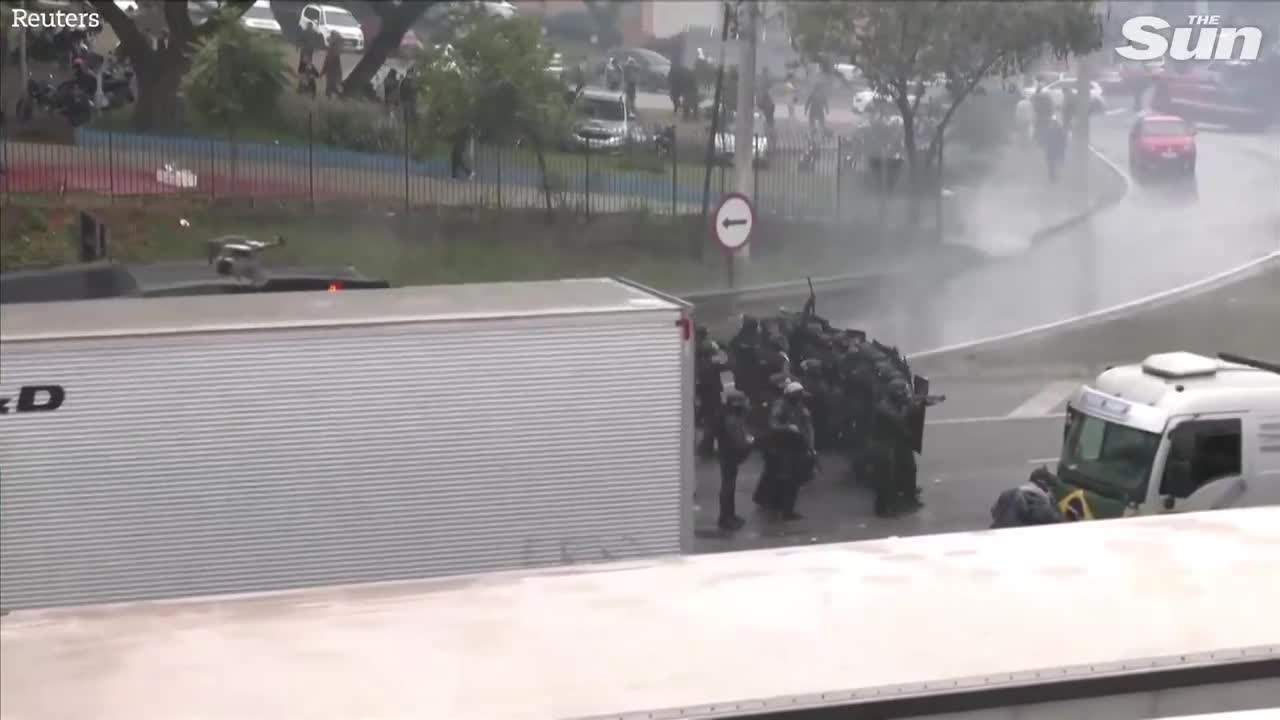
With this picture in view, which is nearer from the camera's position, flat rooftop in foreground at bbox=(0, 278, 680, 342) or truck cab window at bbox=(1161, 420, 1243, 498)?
flat rooftop in foreground at bbox=(0, 278, 680, 342)

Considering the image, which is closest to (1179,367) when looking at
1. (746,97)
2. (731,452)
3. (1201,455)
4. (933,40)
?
(1201,455)

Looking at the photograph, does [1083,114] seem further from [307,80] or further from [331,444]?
[331,444]

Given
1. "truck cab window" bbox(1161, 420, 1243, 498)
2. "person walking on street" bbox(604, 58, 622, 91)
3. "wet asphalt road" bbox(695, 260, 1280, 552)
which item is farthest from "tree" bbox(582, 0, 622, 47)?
"truck cab window" bbox(1161, 420, 1243, 498)

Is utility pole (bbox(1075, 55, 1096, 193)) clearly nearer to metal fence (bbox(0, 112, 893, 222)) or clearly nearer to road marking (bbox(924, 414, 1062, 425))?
metal fence (bbox(0, 112, 893, 222))

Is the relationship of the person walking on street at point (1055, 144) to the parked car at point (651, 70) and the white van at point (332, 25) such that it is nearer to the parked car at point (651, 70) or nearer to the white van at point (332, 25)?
the parked car at point (651, 70)

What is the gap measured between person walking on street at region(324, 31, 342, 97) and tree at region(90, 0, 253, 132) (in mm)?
1251

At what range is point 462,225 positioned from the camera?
17.0 metres

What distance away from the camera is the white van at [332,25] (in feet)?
56.2

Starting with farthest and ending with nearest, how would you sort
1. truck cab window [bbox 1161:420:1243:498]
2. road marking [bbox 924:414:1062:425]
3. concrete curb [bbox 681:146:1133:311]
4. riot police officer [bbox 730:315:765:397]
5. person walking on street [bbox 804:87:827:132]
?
person walking on street [bbox 804:87:827:132], concrete curb [bbox 681:146:1133:311], road marking [bbox 924:414:1062:425], riot police officer [bbox 730:315:765:397], truck cab window [bbox 1161:420:1243:498]

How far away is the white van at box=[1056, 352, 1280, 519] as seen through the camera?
31.4 feet

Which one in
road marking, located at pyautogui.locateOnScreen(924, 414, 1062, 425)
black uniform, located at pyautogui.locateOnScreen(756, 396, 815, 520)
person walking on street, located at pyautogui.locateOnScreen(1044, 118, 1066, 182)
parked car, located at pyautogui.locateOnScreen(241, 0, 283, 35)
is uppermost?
parked car, located at pyautogui.locateOnScreen(241, 0, 283, 35)

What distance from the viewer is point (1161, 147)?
16219mm

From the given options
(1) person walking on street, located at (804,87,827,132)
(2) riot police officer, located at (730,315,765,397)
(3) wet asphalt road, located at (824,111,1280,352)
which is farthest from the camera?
(1) person walking on street, located at (804,87,827,132)

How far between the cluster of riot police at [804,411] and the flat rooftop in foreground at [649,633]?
16.5 feet
